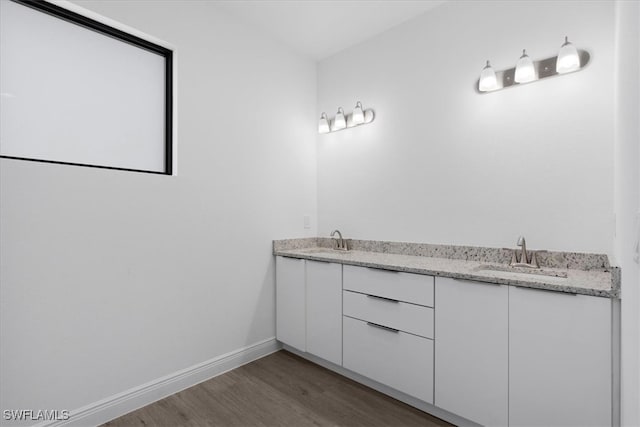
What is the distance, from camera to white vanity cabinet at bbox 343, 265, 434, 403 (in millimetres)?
1865

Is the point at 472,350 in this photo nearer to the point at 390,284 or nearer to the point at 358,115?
the point at 390,284

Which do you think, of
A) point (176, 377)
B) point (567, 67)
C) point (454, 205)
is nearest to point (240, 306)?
point (176, 377)

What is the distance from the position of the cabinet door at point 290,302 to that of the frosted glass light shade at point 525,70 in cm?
192

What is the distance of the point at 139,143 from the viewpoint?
2.09 m

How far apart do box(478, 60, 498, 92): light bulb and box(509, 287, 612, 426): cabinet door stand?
4.30 ft

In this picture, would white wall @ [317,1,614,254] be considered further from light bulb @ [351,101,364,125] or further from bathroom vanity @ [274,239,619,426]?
bathroom vanity @ [274,239,619,426]

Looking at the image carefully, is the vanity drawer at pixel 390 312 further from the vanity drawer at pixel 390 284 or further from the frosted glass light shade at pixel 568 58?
the frosted glass light shade at pixel 568 58

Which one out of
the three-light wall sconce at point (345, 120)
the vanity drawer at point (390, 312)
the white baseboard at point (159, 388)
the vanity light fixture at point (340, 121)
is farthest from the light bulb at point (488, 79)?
the white baseboard at point (159, 388)

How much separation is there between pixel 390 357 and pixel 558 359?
894 mm

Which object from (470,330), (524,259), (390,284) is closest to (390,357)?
(390,284)

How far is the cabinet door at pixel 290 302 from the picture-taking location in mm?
2566

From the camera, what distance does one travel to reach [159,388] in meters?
2.05

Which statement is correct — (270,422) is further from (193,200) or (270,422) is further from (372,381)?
(193,200)

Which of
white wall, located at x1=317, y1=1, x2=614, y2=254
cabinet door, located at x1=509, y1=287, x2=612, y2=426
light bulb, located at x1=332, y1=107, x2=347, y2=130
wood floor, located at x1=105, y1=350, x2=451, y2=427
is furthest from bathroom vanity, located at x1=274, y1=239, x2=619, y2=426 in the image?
light bulb, located at x1=332, y1=107, x2=347, y2=130
